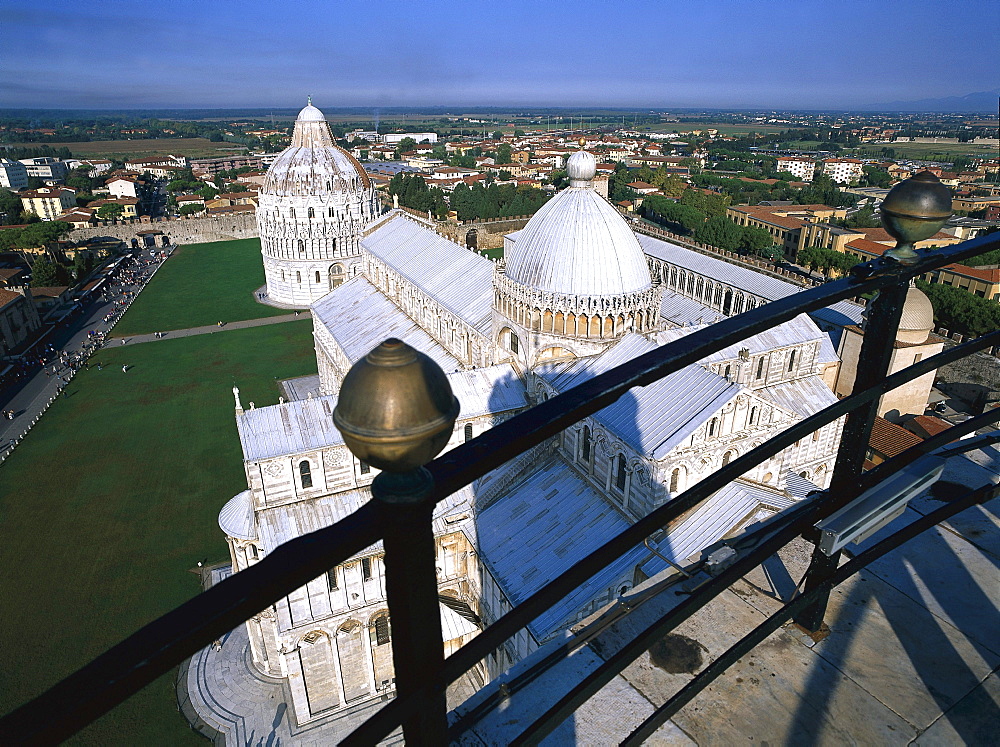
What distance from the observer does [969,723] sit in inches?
154

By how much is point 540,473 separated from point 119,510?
1919cm

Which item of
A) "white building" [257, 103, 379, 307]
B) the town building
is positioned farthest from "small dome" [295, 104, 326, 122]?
the town building

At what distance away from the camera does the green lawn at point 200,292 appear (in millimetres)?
51500

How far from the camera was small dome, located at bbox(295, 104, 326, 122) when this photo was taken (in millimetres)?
56875

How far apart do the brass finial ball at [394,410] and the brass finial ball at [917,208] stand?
9.51ft

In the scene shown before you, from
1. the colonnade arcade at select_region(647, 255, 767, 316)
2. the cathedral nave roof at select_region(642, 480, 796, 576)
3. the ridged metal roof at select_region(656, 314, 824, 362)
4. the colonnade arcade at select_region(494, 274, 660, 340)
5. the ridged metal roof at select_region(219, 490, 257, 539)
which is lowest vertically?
the ridged metal roof at select_region(219, 490, 257, 539)

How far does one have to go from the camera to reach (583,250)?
→ 1923 centimetres

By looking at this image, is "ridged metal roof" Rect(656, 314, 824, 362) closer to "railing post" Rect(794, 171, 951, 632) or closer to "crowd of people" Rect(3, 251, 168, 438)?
"railing post" Rect(794, 171, 951, 632)

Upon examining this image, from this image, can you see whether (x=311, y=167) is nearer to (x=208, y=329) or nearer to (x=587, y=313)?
(x=208, y=329)

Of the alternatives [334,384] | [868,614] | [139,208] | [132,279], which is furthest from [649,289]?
[139,208]

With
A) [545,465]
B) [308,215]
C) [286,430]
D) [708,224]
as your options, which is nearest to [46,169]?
[308,215]

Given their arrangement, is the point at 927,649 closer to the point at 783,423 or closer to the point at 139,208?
the point at 783,423

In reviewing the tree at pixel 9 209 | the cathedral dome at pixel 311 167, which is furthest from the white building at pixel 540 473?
the tree at pixel 9 209

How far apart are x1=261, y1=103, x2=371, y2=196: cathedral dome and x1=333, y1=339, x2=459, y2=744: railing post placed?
58298 millimetres
